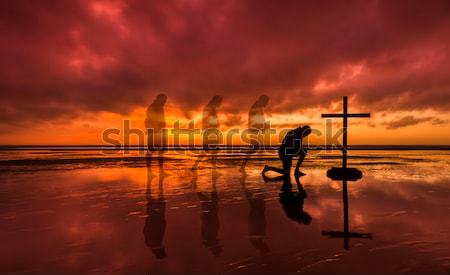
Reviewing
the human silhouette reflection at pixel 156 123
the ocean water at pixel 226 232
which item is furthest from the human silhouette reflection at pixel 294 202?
the human silhouette reflection at pixel 156 123

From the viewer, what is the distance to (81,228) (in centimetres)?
697

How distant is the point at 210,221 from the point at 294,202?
344 cm

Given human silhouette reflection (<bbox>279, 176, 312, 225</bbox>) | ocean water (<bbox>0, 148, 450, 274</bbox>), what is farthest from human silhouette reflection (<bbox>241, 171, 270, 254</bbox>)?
human silhouette reflection (<bbox>279, 176, 312, 225</bbox>)

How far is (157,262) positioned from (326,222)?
4.22 metres

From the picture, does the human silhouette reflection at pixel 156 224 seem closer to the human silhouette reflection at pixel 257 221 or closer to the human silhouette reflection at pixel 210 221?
the human silhouette reflection at pixel 210 221

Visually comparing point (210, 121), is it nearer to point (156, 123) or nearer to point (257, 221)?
point (156, 123)

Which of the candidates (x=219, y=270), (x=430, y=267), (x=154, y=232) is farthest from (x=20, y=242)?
(x=430, y=267)

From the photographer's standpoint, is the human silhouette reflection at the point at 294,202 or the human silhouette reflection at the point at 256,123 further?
the human silhouette reflection at the point at 256,123

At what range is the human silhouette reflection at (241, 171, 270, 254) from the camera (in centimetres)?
579

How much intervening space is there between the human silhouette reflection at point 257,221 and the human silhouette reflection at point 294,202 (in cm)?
66

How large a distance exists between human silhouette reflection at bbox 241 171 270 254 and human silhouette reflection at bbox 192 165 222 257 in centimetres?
70

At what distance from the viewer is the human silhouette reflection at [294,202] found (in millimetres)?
7811

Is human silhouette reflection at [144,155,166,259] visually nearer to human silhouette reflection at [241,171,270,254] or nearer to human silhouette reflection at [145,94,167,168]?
human silhouette reflection at [241,171,270,254]

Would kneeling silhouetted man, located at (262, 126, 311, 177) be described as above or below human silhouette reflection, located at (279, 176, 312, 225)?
above
